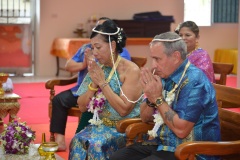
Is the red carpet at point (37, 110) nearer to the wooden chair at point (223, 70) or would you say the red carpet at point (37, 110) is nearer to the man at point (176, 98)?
the wooden chair at point (223, 70)

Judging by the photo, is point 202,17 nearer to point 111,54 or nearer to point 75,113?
point 75,113

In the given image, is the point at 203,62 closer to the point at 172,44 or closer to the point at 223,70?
the point at 223,70

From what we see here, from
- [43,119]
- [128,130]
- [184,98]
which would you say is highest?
[184,98]

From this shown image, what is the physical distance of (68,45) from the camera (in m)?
11.4

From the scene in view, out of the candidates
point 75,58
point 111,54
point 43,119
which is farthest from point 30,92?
point 111,54

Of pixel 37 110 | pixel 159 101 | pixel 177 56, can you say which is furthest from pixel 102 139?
pixel 37 110

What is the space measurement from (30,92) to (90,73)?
18.9 feet

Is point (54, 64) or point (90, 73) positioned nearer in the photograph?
point (90, 73)

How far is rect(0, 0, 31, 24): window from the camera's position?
1214 centimetres

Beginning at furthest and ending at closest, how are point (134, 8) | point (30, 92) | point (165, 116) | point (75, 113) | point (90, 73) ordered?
point (134, 8)
point (30, 92)
point (75, 113)
point (90, 73)
point (165, 116)

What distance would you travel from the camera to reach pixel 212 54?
14.1 metres

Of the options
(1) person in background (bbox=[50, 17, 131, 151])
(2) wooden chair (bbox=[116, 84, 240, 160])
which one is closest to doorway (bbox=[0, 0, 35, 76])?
(1) person in background (bbox=[50, 17, 131, 151])

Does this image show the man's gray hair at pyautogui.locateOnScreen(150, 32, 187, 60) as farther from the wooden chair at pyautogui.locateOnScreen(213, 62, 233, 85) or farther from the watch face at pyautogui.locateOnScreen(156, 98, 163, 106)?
the wooden chair at pyautogui.locateOnScreen(213, 62, 233, 85)

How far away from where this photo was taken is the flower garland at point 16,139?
3926mm
